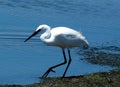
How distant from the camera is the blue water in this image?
13.7m

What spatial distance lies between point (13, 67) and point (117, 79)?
3962mm

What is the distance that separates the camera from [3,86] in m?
10.7

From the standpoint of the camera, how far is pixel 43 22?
20.0 m

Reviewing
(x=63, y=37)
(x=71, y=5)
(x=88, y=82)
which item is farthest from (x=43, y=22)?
(x=88, y=82)

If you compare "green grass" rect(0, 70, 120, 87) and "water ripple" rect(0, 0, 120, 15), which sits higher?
"green grass" rect(0, 70, 120, 87)

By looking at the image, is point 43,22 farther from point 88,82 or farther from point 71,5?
point 88,82

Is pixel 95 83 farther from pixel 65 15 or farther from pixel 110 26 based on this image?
pixel 65 15

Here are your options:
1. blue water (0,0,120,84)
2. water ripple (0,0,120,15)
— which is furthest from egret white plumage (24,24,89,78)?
water ripple (0,0,120,15)

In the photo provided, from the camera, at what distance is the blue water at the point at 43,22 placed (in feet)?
45.0

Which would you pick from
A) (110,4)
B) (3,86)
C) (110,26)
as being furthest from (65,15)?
(3,86)

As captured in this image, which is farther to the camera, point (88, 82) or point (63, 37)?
point (63, 37)

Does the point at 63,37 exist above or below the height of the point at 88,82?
above

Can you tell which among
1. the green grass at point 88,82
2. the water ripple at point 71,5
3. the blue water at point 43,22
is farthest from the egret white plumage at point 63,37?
the water ripple at point 71,5

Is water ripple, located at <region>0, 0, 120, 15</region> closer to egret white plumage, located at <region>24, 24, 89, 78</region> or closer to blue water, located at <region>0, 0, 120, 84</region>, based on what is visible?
blue water, located at <region>0, 0, 120, 84</region>
